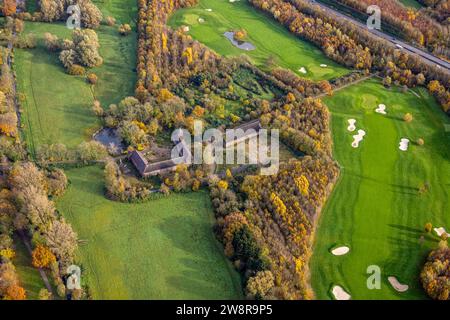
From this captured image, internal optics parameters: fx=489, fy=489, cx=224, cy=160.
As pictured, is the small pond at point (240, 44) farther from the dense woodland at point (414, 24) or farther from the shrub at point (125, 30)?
the dense woodland at point (414, 24)

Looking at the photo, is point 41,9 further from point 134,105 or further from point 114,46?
point 134,105

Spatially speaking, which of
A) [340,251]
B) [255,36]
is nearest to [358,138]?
[340,251]

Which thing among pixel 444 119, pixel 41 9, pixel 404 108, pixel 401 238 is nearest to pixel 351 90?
pixel 404 108

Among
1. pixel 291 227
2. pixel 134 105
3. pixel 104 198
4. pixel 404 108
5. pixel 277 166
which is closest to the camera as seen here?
pixel 291 227

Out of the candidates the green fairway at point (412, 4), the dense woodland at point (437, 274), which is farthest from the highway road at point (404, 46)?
the dense woodland at point (437, 274)

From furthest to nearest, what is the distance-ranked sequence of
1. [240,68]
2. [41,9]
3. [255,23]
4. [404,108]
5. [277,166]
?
[255,23], [41,9], [240,68], [404,108], [277,166]
